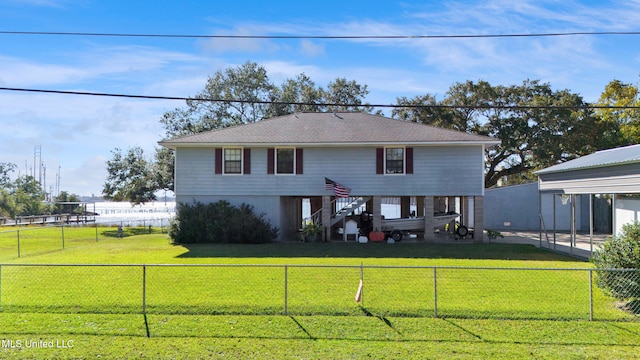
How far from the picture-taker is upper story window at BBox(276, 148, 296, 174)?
23234mm

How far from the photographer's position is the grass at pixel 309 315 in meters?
7.73

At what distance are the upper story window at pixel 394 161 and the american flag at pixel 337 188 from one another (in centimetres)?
221

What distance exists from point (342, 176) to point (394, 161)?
2.52 meters

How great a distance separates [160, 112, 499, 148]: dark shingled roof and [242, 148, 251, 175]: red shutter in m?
0.58

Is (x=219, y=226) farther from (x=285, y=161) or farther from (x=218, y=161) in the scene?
(x=285, y=161)

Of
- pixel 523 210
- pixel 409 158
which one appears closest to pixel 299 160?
pixel 409 158

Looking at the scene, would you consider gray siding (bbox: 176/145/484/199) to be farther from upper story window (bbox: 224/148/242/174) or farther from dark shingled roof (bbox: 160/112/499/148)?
dark shingled roof (bbox: 160/112/499/148)

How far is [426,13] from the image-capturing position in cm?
1481

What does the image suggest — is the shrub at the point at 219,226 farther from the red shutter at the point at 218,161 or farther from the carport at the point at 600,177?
the carport at the point at 600,177

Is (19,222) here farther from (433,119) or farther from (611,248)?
(611,248)

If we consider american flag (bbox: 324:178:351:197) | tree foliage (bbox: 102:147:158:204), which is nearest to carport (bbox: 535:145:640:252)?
american flag (bbox: 324:178:351:197)

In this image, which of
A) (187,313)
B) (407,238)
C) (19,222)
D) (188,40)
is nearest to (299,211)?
(407,238)

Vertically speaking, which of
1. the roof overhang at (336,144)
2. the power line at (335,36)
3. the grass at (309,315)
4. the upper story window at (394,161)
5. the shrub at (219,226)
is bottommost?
the grass at (309,315)

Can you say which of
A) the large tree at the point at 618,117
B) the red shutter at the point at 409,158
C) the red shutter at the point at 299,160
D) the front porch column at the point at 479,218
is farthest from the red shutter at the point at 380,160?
the large tree at the point at 618,117
